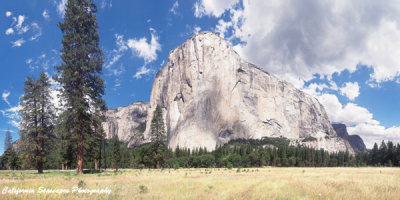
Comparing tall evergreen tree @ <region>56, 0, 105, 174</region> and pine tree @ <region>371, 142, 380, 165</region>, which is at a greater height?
tall evergreen tree @ <region>56, 0, 105, 174</region>

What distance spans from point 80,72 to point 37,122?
11581mm

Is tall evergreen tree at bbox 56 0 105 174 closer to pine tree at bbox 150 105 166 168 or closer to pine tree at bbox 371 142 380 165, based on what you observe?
pine tree at bbox 150 105 166 168

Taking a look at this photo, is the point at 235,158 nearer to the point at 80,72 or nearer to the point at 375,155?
the point at 80,72

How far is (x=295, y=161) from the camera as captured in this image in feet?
364

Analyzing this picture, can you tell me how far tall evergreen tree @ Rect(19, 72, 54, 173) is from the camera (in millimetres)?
28109

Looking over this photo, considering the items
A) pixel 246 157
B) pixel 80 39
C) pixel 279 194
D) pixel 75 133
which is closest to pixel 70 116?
pixel 75 133

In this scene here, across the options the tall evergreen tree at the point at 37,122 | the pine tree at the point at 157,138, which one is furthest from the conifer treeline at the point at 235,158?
the tall evergreen tree at the point at 37,122

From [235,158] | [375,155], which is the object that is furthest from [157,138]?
[375,155]

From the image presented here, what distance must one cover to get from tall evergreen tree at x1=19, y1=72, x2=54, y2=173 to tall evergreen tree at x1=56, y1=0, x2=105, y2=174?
26.5ft

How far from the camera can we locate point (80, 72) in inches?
973

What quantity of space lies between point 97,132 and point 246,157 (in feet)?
256

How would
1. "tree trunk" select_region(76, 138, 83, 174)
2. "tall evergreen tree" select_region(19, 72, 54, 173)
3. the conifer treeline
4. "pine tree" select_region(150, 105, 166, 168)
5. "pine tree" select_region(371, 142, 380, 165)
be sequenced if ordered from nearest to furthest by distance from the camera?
"tree trunk" select_region(76, 138, 83, 174) < "tall evergreen tree" select_region(19, 72, 54, 173) < "pine tree" select_region(150, 105, 166, 168) < the conifer treeline < "pine tree" select_region(371, 142, 380, 165)

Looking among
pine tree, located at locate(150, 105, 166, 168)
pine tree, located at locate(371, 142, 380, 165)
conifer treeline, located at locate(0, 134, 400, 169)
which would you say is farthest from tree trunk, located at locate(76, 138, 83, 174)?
pine tree, located at locate(371, 142, 380, 165)

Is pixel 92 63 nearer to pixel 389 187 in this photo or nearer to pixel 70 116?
pixel 70 116
